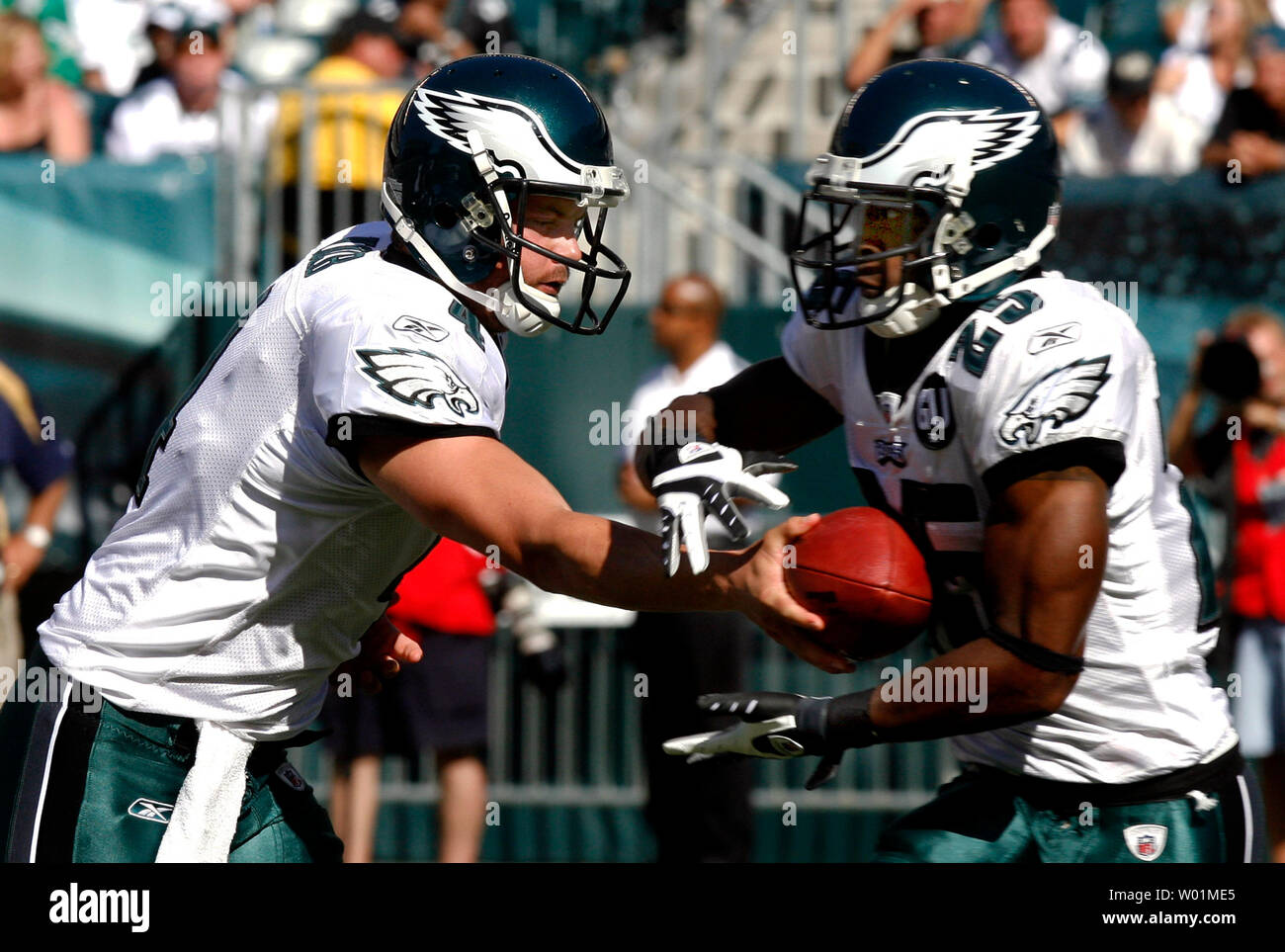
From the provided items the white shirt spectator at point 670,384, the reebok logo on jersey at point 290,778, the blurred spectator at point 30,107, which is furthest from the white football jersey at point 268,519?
the blurred spectator at point 30,107

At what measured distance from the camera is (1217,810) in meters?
3.10

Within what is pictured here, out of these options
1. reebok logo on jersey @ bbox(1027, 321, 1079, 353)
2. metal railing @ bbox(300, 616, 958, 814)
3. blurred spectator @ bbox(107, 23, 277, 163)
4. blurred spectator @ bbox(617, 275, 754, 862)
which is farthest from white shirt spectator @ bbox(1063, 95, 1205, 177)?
reebok logo on jersey @ bbox(1027, 321, 1079, 353)

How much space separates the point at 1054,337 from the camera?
2.88 meters

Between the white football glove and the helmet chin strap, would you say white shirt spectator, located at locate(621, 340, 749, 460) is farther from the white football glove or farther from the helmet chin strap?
the white football glove

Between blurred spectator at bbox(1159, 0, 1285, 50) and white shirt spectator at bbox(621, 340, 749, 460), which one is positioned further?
blurred spectator at bbox(1159, 0, 1285, 50)

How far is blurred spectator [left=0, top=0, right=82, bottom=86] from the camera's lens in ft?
28.4

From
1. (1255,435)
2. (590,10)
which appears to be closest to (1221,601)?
(1255,435)

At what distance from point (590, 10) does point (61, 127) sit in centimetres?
291

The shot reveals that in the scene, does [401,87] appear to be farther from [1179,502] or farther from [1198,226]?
[1179,502]

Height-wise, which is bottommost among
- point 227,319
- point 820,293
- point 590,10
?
point 820,293

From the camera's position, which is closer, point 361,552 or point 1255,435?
point 361,552

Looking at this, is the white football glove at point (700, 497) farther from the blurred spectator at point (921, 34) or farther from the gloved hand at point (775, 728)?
the blurred spectator at point (921, 34)

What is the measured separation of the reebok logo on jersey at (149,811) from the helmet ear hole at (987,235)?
1808 millimetres

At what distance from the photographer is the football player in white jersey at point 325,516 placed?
2.56 meters
